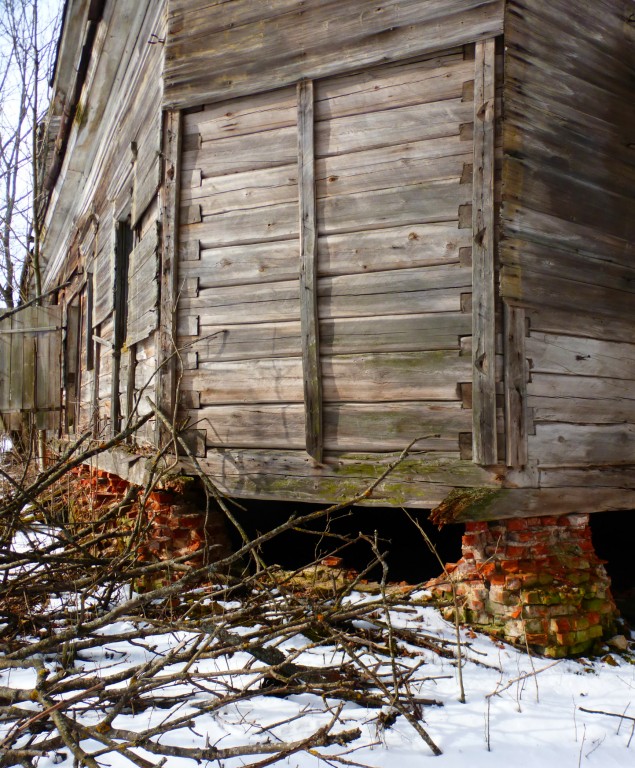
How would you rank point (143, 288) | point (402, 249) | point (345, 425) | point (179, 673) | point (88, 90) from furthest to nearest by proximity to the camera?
point (88, 90), point (143, 288), point (345, 425), point (402, 249), point (179, 673)

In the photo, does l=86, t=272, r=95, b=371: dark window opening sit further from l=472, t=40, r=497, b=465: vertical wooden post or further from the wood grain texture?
l=472, t=40, r=497, b=465: vertical wooden post

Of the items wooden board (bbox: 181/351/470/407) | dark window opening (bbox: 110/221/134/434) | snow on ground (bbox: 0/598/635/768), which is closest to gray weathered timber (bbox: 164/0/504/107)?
wooden board (bbox: 181/351/470/407)

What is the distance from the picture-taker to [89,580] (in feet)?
11.3

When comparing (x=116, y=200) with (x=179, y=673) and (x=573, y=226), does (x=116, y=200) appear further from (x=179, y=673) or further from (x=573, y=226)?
(x=179, y=673)

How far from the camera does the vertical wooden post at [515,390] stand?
4230 mm

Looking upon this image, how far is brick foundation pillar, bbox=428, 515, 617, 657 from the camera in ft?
14.2

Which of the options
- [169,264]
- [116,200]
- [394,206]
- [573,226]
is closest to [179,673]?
[394,206]

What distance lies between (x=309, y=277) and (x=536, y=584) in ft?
8.42

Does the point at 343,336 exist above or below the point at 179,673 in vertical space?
above

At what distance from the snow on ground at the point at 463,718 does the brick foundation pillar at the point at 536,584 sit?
200 millimetres

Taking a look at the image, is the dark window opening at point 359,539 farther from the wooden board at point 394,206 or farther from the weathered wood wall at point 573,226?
the wooden board at point 394,206

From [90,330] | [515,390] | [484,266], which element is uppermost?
[90,330]

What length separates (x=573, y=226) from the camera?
4.67m

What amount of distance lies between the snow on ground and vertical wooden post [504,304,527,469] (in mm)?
1238
